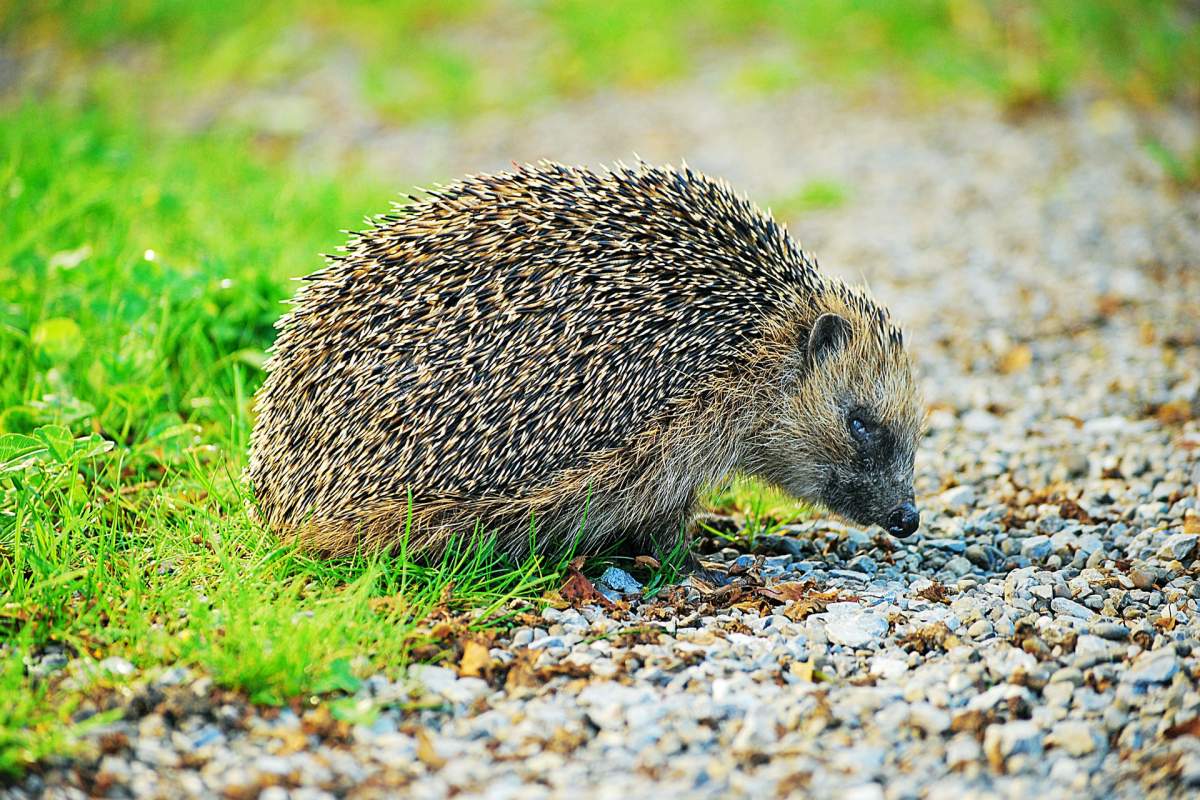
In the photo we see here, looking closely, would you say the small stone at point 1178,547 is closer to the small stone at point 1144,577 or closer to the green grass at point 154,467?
the small stone at point 1144,577

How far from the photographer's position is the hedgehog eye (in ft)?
16.5

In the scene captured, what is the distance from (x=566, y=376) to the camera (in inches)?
173

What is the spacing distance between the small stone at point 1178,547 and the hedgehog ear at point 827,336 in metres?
1.55

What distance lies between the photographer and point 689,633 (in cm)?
414

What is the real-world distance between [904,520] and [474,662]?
2031 mm

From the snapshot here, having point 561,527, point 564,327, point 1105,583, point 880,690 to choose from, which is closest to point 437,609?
point 561,527

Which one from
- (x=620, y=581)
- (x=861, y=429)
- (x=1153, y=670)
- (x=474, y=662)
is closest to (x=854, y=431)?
(x=861, y=429)

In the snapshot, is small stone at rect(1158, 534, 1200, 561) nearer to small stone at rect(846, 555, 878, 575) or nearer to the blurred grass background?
small stone at rect(846, 555, 878, 575)

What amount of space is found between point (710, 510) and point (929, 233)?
455 centimetres

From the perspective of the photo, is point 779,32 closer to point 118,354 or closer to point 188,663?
point 118,354

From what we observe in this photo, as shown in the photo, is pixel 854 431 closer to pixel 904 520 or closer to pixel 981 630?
pixel 904 520

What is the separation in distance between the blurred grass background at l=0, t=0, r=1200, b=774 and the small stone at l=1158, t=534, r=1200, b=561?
179cm

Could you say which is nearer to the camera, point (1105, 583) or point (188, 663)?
point (188, 663)

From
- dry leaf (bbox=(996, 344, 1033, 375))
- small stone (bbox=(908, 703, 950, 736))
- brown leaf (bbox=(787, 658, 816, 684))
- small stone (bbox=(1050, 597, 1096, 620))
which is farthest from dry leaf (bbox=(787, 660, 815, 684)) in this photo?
dry leaf (bbox=(996, 344, 1033, 375))
